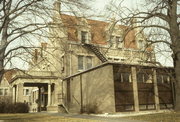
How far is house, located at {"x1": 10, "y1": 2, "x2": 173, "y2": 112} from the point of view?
14.8m

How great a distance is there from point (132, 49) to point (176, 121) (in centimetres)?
A: 2673

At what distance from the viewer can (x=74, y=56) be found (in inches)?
1324

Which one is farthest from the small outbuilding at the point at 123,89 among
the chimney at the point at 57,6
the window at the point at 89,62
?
the chimney at the point at 57,6

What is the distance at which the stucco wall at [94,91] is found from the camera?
21.8 metres

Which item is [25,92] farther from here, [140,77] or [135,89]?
[135,89]

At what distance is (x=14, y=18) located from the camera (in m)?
14.4

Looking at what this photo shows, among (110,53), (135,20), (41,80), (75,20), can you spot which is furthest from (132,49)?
(75,20)

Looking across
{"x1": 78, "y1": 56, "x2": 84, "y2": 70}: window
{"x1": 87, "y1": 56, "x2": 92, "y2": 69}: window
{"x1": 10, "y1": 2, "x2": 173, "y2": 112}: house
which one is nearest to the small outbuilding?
{"x1": 10, "y1": 2, "x2": 173, "y2": 112}: house

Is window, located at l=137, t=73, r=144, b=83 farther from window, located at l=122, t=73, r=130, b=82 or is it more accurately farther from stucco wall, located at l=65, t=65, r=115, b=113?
stucco wall, located at l=65, t=65, r=115, b=113

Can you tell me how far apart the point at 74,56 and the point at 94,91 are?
34.5 feet

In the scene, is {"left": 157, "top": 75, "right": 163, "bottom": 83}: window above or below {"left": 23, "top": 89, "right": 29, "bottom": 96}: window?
above

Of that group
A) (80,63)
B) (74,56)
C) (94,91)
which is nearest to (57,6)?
(94,91)

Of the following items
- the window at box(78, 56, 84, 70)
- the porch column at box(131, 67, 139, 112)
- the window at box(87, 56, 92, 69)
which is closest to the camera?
the porch column at box(131, 67, 139, 112)

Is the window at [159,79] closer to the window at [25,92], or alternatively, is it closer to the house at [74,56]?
the house at [74,56]
